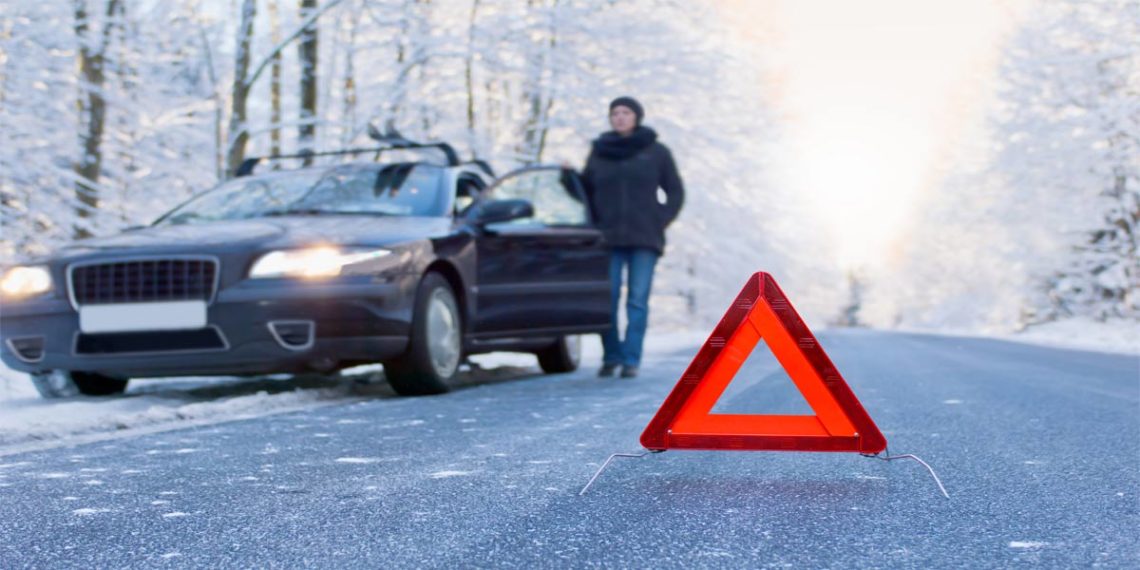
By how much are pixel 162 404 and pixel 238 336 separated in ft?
2.13

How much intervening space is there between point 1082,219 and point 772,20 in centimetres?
844

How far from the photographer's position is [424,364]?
632 cm

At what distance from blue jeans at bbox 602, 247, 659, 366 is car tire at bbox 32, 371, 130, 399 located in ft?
10.8

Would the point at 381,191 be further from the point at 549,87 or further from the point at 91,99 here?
the point at 549,87

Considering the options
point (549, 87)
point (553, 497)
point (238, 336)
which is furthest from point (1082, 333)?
point (553, 497)

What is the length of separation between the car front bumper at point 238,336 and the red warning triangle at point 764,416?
287 cm

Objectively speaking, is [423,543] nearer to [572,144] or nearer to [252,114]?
[572,144]

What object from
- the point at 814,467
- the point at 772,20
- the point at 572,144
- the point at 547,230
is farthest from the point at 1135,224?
the point at 814,467

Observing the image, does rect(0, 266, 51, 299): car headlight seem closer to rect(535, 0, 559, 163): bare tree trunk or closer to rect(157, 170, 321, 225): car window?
rect(157, 170, 321, 225): car window

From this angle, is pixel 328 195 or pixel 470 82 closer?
pixel 328 195

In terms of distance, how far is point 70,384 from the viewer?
20.3 ft

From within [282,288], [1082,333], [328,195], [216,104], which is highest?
[328,195]

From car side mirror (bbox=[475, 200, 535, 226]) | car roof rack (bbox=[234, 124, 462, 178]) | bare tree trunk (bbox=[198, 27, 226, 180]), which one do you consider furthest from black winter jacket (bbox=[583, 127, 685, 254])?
bare tree trunk (bbox=[198, 27, 226, 180])

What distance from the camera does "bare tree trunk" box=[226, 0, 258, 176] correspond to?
12.3 m
